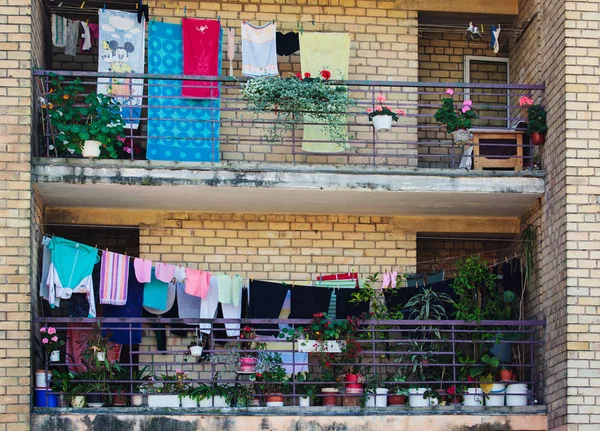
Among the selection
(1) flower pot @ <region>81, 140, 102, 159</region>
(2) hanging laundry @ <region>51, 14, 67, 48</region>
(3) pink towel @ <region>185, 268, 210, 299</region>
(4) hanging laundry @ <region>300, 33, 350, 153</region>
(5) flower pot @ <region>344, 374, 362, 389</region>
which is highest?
(2) hanging laundry @ <region>51, 14, 67, 48</region>

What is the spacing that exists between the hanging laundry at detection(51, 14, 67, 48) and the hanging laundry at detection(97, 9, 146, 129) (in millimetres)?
506

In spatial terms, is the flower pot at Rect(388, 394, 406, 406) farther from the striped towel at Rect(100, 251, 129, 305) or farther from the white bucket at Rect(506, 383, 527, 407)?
the striped towel at Rect(100, 251, 129, 305)

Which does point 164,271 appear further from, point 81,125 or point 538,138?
point 538,138

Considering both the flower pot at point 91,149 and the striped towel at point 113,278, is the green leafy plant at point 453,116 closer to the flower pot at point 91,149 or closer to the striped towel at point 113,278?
the flower pot at point 91,149

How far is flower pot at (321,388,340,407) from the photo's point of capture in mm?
13698

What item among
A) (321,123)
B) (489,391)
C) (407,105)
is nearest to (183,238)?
(321,123)

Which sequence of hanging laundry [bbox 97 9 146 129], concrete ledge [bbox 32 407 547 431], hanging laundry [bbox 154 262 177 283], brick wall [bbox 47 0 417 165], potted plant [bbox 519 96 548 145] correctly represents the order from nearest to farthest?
concrete ledge [bbox 32 407 547 431]
hanging laundry [bbox 154 262 177 283]
potted plant [bbox 519 96 548 145]
hanging laundry [bbox 97 9 146 129]
brick wall [bbox 47 0 417 165]

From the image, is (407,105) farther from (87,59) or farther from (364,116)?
(87,59)

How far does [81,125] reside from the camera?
13891mm

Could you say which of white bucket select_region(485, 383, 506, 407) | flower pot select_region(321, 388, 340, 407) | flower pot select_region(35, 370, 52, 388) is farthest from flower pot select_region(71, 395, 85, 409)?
white bucket select_region(485, 383, 506, 407)

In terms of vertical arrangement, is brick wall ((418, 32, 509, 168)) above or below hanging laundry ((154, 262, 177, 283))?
above

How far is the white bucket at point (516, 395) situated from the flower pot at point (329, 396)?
6.64ft

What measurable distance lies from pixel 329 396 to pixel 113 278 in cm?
296

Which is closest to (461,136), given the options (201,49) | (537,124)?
(537,124)
